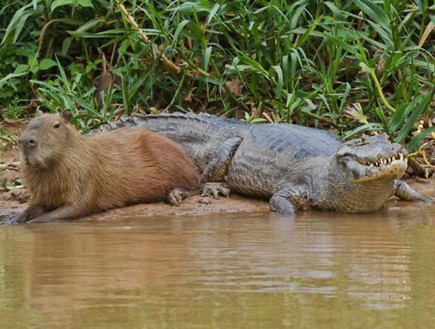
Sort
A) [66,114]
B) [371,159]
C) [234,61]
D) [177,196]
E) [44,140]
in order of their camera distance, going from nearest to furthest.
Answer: [371,159], [44,140], [66,114], [177,196], [234,61]

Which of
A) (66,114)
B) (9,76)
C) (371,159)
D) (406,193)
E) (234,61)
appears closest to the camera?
(371,159)

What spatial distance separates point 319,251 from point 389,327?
1978 millimetres

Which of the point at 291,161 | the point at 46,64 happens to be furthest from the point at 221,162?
the point at 46,64

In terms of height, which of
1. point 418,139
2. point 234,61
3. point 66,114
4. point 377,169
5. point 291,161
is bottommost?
point 291,161

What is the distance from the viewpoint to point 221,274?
501 cm

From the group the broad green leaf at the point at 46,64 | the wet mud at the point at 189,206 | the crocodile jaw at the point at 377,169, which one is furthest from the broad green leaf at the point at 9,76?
the crocodile jaw at the point at 377,169

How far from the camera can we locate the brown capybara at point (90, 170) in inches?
317

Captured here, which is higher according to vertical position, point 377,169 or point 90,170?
point 377,169

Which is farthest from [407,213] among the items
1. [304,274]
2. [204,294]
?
[204,294]

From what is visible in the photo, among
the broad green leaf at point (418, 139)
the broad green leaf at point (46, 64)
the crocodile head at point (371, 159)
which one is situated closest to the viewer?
the crocodile head at point (371, 159)

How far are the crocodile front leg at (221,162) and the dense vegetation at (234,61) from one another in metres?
0.40

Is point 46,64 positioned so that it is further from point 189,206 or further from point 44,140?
point 189,206

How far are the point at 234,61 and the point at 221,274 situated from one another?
4.20m

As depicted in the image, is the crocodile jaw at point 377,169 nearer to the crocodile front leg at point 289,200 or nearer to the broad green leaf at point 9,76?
the crocodile front leg at point 289,200
